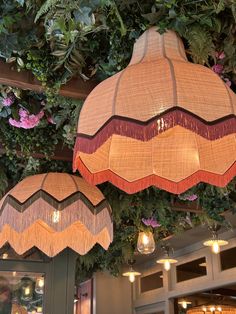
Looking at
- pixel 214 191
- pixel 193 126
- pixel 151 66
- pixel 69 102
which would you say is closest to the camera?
pixel 193 126

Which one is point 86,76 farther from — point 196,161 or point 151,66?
point 151,66

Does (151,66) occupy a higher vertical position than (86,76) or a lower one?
lower

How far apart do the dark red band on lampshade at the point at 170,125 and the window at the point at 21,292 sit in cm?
278

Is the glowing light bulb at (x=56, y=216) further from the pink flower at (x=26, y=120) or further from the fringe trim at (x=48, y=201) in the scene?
the pink flower at (x=26, y=120)

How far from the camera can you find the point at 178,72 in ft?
4.75

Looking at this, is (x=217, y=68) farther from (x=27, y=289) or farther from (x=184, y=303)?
(x=184, y=303)

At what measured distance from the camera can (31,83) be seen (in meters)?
2.31

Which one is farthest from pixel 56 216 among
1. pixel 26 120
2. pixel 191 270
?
pixel 191 270

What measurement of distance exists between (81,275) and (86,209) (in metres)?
A: 4.62

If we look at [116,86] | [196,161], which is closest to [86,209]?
[196,161]

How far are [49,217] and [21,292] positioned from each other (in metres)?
1.57

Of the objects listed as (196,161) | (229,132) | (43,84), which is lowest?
(229,132)

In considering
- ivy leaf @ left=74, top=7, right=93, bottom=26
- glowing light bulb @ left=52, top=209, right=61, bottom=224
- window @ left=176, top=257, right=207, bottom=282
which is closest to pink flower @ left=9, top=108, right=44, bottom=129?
glowing light bulb @ left=52, top=209, right=61, bottom=224

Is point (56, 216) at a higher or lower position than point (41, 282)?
higher
